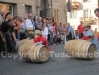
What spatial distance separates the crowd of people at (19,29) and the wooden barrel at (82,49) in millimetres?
2750

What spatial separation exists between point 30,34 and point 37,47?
3465 mm

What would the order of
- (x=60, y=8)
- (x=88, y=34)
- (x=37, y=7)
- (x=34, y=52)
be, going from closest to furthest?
(x=34, y=52) → (x=88, y=34) → (x=37, y=7) → (x=60, y=8)

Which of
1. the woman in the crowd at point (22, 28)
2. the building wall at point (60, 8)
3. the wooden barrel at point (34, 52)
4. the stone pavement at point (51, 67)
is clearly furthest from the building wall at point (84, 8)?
the wooden barrel at point (34, 52)

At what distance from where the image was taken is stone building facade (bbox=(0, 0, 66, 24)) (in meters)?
16.7

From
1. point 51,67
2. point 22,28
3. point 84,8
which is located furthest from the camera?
point 84,8

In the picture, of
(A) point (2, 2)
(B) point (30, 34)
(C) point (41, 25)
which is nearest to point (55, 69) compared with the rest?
(B) point (30, 34)

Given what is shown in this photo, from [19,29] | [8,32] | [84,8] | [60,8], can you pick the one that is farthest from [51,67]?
[84,8]

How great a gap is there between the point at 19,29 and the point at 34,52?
14.4ft

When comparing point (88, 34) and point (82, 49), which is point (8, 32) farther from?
point (82, 49)

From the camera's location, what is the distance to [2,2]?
15.6m

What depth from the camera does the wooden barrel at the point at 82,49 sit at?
8.66m

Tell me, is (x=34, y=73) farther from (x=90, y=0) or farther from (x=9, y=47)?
(x=90, y=0)

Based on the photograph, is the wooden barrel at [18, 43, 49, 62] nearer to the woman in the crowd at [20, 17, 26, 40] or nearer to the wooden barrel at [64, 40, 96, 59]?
the wooden barrel at [64, 40, 96, 59]

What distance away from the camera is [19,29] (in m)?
12.3
